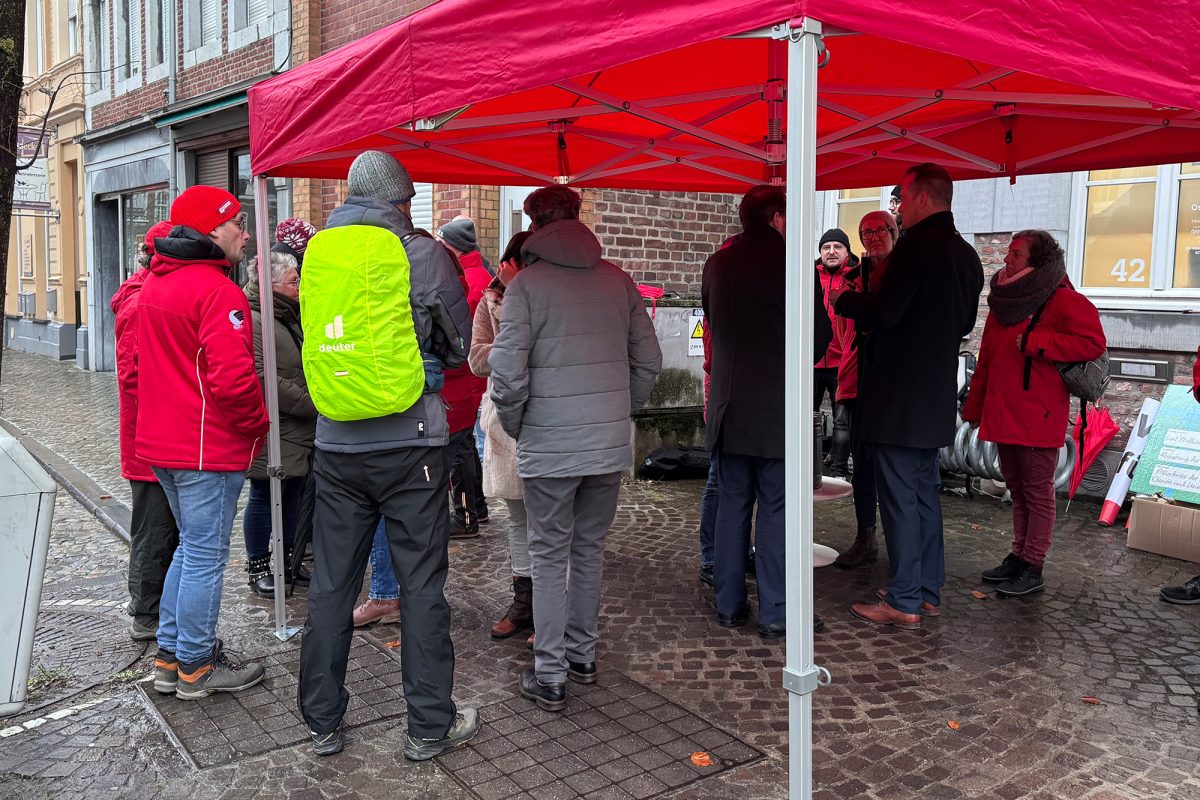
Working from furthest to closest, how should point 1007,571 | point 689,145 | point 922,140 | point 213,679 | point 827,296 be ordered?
point 827,296
point 689,145
point 1007,571
point 922,140
point 213,679

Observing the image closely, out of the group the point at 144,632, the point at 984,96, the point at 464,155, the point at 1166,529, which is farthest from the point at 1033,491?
the point at 144,632

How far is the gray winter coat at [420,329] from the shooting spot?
3.35 meters

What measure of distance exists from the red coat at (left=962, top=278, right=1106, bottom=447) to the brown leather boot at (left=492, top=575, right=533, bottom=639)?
2.47 metres

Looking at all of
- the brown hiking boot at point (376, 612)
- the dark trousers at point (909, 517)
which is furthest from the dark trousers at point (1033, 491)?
the brown hiking boot at point (376, 612)

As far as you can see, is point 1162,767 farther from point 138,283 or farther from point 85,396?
point 85,396

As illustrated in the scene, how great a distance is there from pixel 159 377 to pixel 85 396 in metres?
11.6

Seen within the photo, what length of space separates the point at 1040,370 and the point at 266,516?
401cm

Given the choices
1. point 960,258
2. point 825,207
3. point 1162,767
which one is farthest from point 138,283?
point 825,207

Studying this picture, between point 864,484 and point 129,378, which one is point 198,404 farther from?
point 864,484

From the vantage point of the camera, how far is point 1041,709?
149 inches

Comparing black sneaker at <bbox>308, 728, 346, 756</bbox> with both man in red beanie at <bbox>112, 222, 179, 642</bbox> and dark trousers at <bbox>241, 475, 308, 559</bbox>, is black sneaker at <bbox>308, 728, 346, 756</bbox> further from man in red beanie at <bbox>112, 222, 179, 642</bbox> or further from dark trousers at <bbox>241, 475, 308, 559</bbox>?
dark trousers at <bbox>241, 475, 308, 559</bbox>

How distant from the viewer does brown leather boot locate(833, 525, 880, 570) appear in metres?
5.61

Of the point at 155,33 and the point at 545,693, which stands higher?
the point at 155,33

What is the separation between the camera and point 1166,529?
19.2ft
